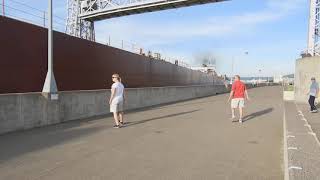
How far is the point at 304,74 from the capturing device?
29828mm

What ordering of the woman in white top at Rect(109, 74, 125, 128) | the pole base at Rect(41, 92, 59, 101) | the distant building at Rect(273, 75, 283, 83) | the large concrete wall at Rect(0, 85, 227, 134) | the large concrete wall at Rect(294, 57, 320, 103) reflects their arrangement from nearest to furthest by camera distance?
the large concrete wall at Rect(0, 85, 227, 134)
the woman in white top at Rect(109, 74, 125, 128)
the pole base at Rect(41, 92, 59, 101)
the large concrete wall at Rect(294, 57, 320, 103)
the distant building at Rect(273, 75, 283, 83)

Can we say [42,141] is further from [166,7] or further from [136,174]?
[166,7]

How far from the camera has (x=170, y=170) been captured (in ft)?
26.0

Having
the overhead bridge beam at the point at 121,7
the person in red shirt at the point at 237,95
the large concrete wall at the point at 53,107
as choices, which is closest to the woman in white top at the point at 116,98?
the large concrete wall at the point at 53,107

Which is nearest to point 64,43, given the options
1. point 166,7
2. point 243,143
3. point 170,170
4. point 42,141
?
point 42,141

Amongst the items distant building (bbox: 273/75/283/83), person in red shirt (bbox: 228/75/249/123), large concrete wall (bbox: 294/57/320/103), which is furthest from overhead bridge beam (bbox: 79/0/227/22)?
distant building (bbox: 273/75/283/83)

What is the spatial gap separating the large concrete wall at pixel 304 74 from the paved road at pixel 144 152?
50.1ft

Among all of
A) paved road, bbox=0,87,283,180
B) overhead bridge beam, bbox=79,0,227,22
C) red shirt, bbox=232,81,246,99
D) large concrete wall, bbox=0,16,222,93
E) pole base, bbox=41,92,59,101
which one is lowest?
paved road, bbox=0,87,283,180

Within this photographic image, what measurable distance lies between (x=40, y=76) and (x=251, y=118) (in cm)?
799

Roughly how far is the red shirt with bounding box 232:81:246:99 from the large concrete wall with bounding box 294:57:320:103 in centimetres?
1391

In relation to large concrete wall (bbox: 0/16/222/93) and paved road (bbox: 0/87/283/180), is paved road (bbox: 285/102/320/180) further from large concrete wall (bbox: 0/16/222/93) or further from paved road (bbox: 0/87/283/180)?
large concrete wall (bbox: 0/16/222/93)

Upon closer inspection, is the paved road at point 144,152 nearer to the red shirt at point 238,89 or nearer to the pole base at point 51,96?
the pole base at point 51,96

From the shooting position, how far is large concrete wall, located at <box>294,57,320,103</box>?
29234mm

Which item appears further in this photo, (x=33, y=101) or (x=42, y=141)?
(x=33, y=101)
